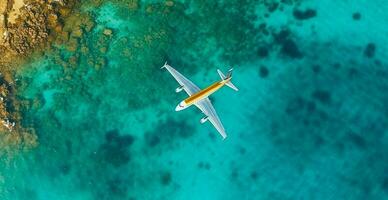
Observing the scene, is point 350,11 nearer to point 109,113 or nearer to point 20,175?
point 109,113

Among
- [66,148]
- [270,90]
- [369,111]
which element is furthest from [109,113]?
[369,111]

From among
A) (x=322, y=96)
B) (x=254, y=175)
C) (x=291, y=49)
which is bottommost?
(x=254, y=175)

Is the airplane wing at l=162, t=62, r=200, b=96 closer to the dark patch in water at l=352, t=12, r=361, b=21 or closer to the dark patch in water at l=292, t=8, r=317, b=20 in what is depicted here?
the dark patch in water at l=292, t=8, r=317, b=20

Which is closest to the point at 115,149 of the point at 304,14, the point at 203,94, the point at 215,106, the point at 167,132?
the point at 167,132

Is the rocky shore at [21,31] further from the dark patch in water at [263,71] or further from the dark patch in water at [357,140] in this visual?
the dark patch in water at [357,140]

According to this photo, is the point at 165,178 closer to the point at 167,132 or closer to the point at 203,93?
the point at 167,132
